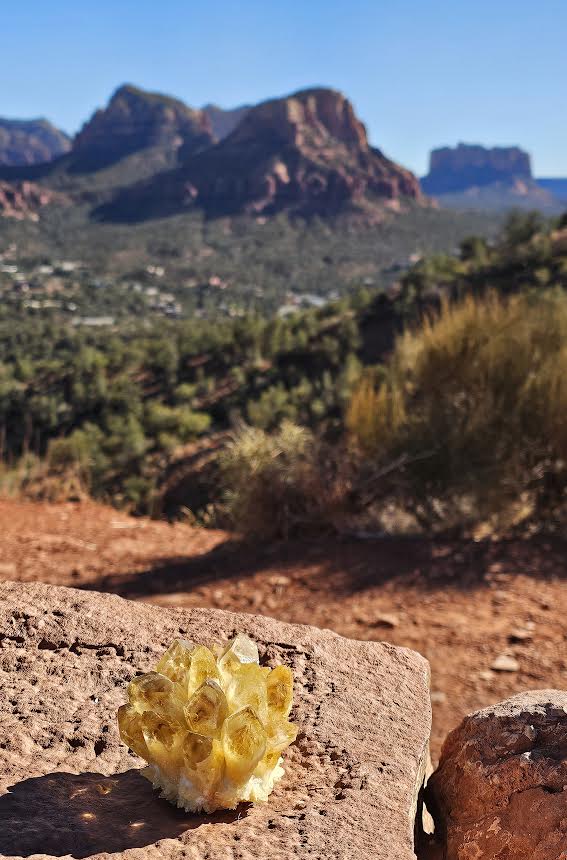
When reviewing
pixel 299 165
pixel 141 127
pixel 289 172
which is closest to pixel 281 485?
pixel 289 172

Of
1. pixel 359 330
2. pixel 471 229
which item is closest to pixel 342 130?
pixel 471 229

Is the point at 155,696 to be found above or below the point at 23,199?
below

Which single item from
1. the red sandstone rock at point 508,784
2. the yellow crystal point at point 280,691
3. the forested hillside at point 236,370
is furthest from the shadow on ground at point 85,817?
the forested hillside at point 236,370

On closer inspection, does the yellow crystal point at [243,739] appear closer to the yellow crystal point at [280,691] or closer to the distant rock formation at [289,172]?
the yellow crystal point at [280,691]

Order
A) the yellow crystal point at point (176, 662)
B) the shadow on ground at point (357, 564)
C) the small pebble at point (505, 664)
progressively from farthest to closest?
the shadow on ground at point (357, 564)
the small pebble at point (505, 664)
the yellow crystal point at point (176, 662)

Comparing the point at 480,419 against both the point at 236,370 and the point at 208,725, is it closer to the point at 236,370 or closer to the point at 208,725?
the point at 208,725

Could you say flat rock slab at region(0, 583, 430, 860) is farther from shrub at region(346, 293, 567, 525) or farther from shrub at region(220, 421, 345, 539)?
shrub at region(346, 293, 567, 525)

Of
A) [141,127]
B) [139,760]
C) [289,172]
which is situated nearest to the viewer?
[139,760]
